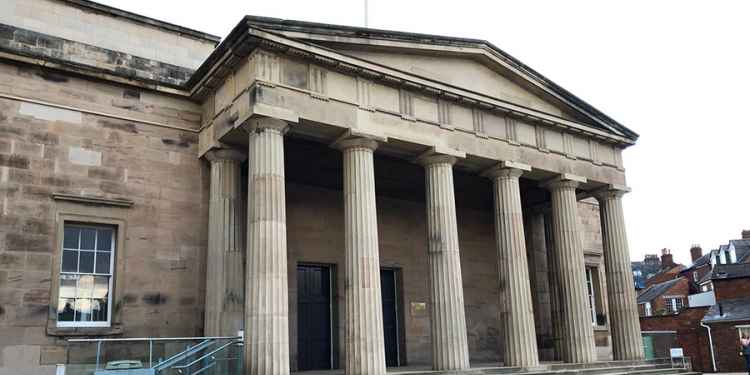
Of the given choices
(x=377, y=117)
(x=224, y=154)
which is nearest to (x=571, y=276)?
(x=377, y=117)

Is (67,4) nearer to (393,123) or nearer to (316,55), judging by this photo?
(316,55)

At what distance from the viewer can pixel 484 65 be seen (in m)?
18.5

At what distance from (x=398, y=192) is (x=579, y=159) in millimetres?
5544

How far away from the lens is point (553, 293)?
70.4ft

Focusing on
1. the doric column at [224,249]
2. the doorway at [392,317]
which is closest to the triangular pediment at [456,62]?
the doric column at [224,249]

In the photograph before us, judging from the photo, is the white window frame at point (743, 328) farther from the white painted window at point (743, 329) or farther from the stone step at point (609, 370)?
the stone step at point (609, 370)

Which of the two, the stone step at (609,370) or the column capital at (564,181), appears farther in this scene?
the column capital at (564,181)

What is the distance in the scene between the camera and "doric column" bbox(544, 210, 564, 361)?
20.6 meters

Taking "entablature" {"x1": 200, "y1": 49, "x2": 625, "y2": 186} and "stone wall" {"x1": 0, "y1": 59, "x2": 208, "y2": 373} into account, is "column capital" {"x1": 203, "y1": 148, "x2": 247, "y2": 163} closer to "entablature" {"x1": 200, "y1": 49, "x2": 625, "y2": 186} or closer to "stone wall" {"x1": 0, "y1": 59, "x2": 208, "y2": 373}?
"entablature" {"x1": 200, "y1": 49, "x2": 625, "y2": 186}

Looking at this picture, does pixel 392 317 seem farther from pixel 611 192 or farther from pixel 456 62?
pixel 456 62

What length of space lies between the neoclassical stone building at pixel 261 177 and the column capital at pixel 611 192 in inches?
32.3

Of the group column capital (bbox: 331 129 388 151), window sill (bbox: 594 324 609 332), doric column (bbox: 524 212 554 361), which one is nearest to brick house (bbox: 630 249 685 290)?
window sill (bbox: 594 324 609 332)

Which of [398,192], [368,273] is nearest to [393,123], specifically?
[368,273]

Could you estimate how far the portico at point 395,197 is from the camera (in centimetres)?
1370
